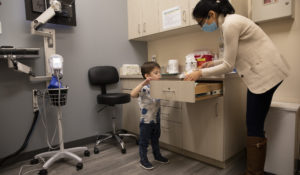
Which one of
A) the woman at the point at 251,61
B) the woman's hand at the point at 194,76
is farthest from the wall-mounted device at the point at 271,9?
the woman's hand at the point at 194,76

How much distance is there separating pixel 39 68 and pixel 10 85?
303 mm

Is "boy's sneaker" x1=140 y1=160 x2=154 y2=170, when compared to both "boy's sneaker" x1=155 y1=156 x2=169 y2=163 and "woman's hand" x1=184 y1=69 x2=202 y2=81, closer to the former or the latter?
"boy's sneaker" x1=155 y1=156 x2=169 y2=163

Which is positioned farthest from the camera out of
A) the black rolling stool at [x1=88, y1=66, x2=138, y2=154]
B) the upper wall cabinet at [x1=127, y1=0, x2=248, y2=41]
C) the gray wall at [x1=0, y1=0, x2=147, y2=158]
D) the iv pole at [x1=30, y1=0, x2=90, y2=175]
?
the black rolling stool at [x1=88, y1=66, x2=138, y2=154]

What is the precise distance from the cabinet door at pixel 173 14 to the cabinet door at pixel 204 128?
0.92 metres

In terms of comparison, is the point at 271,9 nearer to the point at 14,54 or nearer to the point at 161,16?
the point at 161,16

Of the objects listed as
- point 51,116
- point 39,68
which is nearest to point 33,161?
point 51,116

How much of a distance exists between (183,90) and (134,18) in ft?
5.64

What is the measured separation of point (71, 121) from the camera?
2.22 metres

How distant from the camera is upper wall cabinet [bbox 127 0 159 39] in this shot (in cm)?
237

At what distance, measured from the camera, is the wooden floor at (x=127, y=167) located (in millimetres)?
1607

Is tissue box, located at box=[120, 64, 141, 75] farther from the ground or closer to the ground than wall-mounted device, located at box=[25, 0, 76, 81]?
closer to the ground

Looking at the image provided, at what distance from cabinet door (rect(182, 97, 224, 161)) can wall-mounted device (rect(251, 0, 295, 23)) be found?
0.84 metres

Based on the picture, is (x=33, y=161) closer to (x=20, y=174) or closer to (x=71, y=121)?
(x=20, y=174)

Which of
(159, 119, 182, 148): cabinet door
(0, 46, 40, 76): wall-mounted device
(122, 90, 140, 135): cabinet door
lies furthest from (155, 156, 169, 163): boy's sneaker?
(0, 46, 40, 76): wall-mounted device
